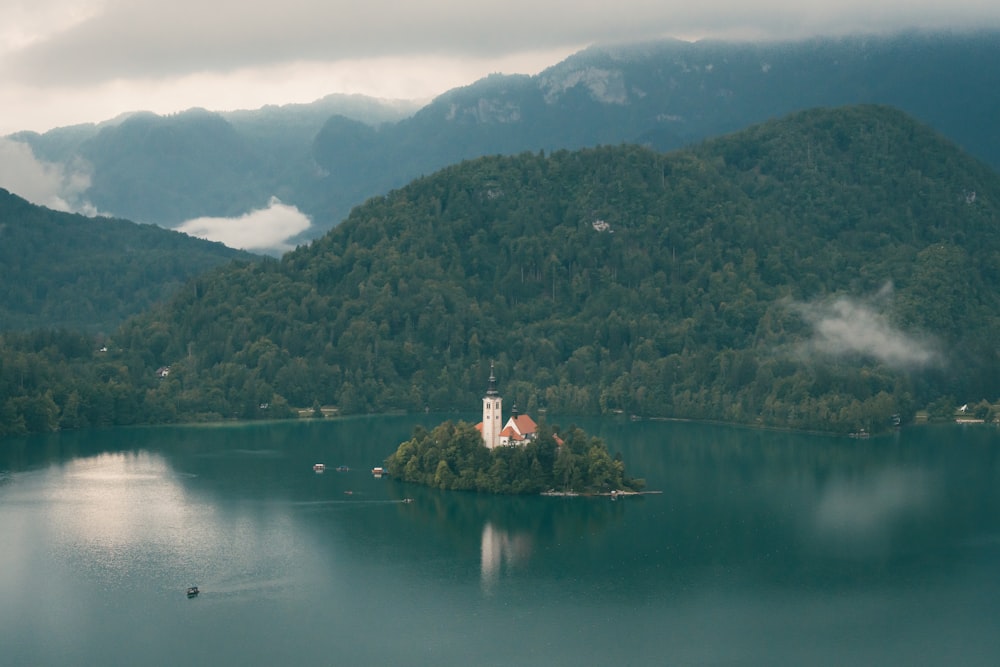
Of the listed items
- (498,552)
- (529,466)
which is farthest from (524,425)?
(498,552)

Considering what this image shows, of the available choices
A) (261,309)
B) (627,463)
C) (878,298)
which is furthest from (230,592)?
(878,298)

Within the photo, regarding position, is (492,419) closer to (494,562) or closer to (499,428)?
(499,428)

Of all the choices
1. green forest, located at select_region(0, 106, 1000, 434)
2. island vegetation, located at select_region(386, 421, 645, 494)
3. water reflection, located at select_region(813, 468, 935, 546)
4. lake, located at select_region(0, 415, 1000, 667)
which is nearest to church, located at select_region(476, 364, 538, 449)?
island vegetation, located at select_region(386, 421, 645, 494)

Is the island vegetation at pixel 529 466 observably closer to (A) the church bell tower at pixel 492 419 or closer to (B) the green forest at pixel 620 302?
(A) the church bell tower at pixel 492 419

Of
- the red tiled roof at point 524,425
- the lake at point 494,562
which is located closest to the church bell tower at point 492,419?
the red tiled roof at point 524,425

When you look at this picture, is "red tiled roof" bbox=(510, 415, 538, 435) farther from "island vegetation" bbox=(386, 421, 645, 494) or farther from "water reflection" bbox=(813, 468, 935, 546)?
"water reflection" bbox=(813, 468, 935, 546)
